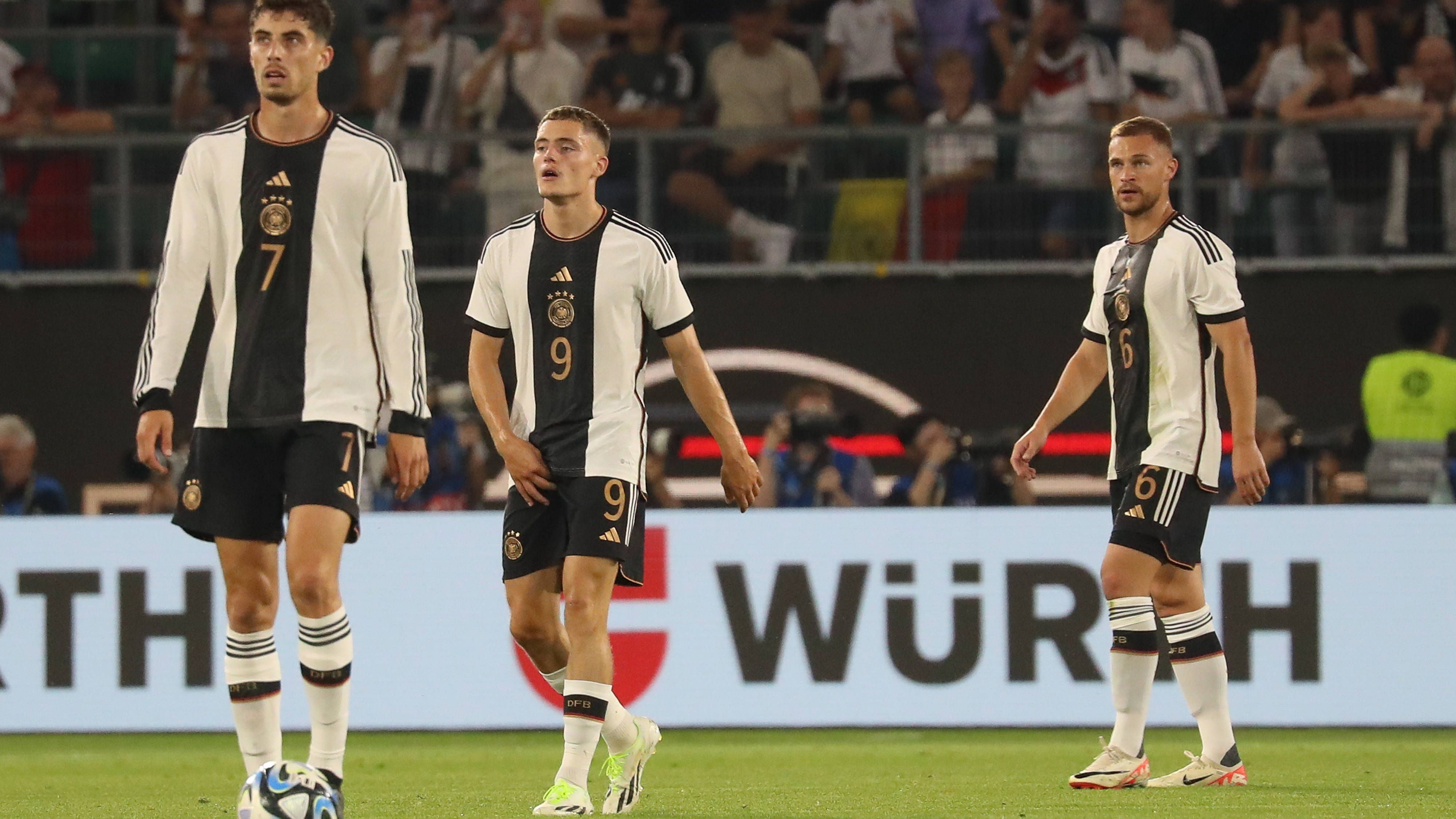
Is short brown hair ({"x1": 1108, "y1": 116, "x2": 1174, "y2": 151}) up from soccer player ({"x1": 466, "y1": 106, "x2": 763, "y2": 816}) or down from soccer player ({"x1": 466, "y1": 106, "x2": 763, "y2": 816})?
up

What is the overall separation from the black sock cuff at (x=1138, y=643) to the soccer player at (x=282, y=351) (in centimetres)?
274

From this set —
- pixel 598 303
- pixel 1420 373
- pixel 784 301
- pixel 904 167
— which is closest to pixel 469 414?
pixel 784 301

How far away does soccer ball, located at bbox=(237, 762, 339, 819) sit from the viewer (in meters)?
5.21

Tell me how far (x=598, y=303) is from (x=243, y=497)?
1360mm

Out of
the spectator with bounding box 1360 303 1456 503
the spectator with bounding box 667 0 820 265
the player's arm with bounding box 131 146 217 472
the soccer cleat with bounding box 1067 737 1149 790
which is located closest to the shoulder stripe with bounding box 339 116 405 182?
the player's arm with bounding box 131 146 217 472

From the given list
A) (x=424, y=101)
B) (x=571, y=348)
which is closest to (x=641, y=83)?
(x=424, y=101)

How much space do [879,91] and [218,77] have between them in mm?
4624

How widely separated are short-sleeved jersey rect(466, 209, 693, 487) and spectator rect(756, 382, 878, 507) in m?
5.14

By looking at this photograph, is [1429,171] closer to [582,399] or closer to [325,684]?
[582,399]

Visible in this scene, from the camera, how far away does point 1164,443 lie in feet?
23.2

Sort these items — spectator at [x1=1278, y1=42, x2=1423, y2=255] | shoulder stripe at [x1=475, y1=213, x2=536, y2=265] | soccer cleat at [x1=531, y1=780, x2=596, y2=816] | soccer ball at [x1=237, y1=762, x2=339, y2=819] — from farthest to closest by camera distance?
spectator at [x1=1278, y1=42, x2=1423, y2=255] < shoulder stripe at [x1=475, y1=213, x2=536, y2=265] < soccer cleat at [x1=531, y1=780, x2=596, y2=816] < soccer ball at [x1=237, y1=762, x2=339, y2=819]

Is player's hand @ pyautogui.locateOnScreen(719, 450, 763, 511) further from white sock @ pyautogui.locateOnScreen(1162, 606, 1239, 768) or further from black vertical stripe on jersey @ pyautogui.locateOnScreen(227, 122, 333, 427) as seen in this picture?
white sock @ pyautogui.locateOnScreen(1162, 606, 1239, 768)

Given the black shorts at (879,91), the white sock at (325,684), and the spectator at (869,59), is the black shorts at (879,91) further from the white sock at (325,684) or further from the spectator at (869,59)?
the white sock at (325,684)

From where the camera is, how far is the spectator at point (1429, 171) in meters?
13.2
